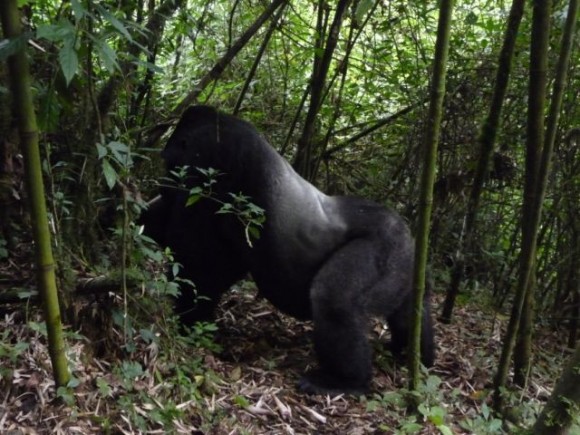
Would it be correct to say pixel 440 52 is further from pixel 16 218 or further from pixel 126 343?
pixel 16 218

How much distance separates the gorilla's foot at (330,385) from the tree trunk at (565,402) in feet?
3.77

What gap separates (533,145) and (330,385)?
1646mm

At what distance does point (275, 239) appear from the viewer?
4.28 metres

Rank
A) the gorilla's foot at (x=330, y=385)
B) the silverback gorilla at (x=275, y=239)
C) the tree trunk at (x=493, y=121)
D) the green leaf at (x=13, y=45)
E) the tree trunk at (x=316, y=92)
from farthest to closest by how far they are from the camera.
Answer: the tree trunk at (x=316, y=92) → the silverback gorilla at (x=275, y=239) → the tree trunk at (x=493, y=121) → the gorilla's foot at (x=330, y=385) → the green leaf at (x=13, y=45)

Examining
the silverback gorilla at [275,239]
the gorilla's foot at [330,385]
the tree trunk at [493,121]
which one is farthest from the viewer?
the silverback gorilla at [275,239]

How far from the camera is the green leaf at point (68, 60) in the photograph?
1845 millimetres

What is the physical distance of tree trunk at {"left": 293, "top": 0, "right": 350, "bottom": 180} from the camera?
5035mm

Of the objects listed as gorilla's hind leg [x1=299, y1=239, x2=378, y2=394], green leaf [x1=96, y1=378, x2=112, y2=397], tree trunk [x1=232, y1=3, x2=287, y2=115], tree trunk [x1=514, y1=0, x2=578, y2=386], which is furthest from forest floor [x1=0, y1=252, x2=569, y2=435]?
tree trunk [x1=232, y1=3, x2=287, y2=115]

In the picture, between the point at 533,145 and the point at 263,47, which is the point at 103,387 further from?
the point at 263,47

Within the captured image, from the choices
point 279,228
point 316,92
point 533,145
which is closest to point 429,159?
point 533,145

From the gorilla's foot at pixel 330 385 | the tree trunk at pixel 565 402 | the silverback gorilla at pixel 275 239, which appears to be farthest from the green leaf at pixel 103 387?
the tree trunk at pixel 565 402

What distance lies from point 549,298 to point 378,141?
188 centimetres

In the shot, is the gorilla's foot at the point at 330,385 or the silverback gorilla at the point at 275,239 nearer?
the gorilla's foot at the point at 330,385

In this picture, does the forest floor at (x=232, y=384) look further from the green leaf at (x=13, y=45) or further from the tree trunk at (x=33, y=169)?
the green leaf at (x=13, y=45)
